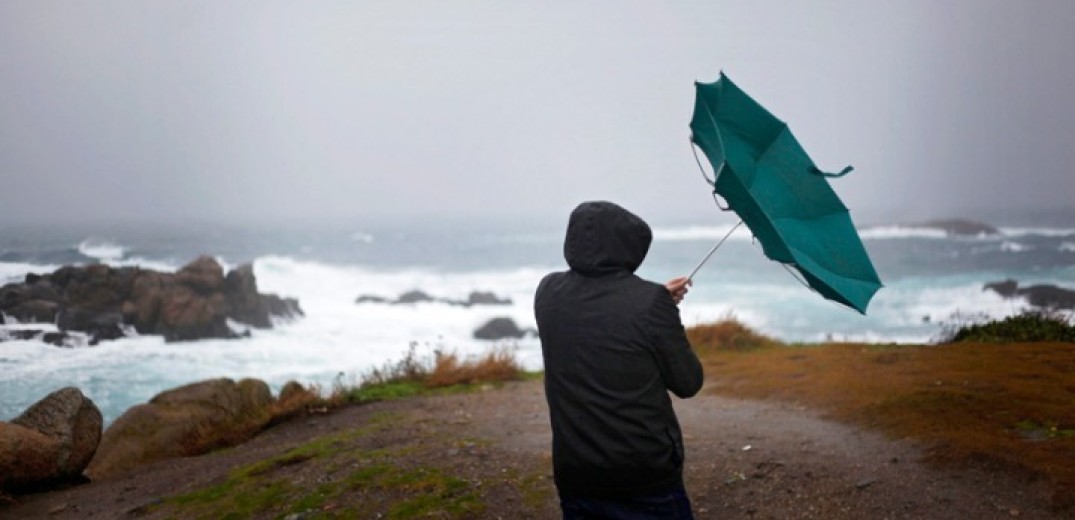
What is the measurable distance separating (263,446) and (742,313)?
21584 mm

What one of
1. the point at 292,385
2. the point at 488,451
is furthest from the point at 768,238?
the point at 292,385

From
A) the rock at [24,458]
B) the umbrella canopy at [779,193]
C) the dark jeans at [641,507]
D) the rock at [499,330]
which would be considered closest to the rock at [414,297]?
the rock at [499,330]

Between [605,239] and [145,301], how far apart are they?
15.9m

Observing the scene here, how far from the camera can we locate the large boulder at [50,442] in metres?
7.40

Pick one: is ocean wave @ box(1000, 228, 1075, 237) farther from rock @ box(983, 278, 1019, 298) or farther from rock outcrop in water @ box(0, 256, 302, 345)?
rock outcrop in water @ box(0, 256, 302, 345)

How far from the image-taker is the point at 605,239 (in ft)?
9.12

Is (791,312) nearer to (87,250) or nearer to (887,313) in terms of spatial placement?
(887,313)

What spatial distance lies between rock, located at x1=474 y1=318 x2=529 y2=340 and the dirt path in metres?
15.2

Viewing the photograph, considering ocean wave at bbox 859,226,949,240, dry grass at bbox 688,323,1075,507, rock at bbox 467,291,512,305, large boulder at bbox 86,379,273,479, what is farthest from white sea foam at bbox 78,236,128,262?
ocean wave at bbox 859,226,949,240

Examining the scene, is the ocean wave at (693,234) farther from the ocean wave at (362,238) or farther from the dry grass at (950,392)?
the dry grass at (950,392)

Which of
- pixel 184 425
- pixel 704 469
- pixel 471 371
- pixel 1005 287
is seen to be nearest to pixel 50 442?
pixel 184 425

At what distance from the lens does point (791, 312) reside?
2692 cm

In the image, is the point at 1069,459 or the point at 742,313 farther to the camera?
the point at 742,313

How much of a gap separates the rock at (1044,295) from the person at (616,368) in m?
16.5
